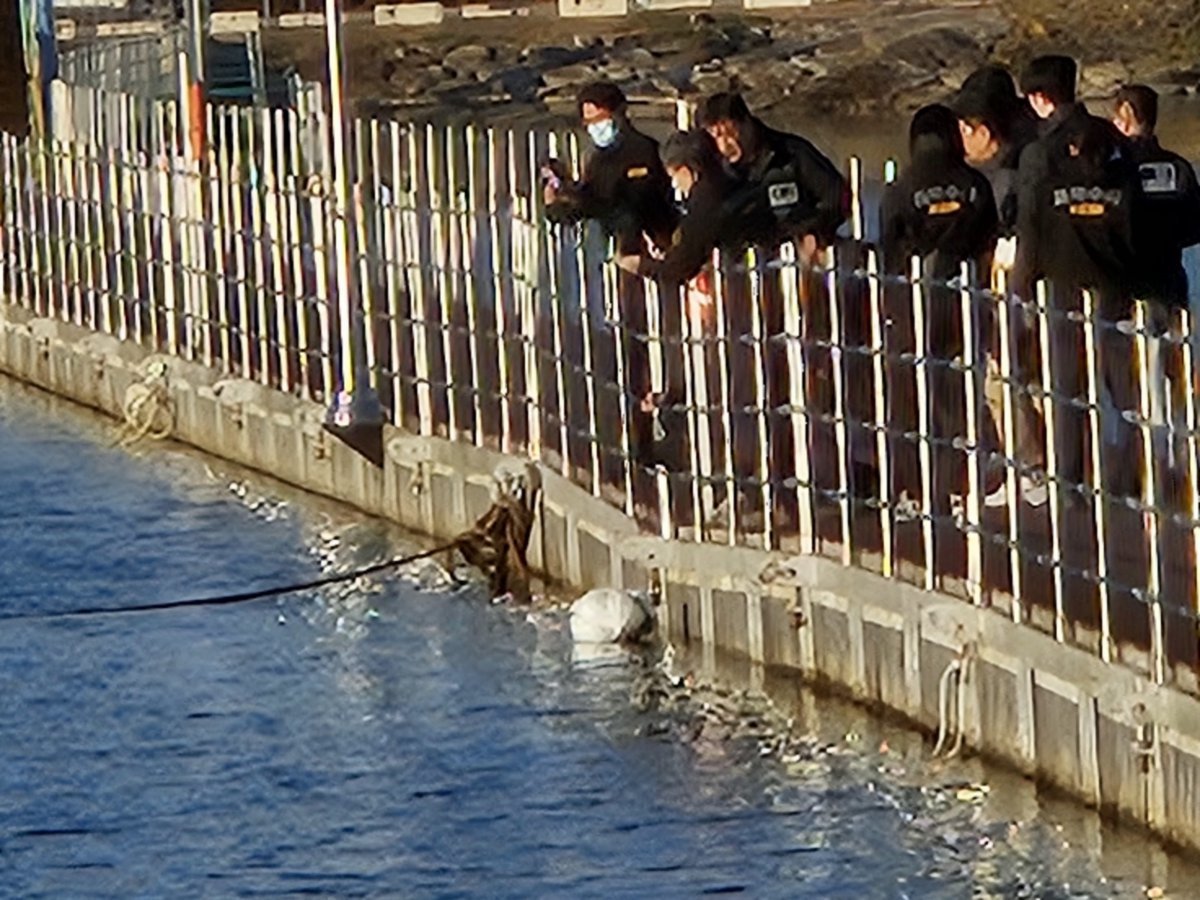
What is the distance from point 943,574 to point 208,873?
3.13 metres

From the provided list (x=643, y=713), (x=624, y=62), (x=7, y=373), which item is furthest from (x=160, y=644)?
(x=624, y=62)

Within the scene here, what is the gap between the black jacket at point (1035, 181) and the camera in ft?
57.9

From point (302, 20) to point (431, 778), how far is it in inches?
2693

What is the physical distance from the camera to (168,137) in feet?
99.2

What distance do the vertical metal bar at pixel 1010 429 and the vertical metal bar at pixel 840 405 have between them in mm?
1514

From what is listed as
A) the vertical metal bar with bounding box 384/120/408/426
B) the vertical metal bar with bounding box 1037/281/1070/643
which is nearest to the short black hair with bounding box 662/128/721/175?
the vertical metal bar with bounding box 1037/281/1070/643

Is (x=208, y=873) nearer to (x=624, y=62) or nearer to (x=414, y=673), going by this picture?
(x=414, y=673)

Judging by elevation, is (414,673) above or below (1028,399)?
below

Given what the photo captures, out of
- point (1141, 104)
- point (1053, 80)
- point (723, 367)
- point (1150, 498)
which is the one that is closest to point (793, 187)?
point (723, 367)

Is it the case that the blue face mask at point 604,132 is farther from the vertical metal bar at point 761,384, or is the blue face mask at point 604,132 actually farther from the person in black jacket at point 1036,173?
the person in black jacket at point 1036,173

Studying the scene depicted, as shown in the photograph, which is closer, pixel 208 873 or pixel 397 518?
pixel 208 873

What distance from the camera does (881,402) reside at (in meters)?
18.4

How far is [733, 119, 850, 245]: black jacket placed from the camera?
19.5 meters

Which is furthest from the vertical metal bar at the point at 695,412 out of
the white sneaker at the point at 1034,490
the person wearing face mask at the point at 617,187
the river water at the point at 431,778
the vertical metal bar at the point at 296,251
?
the vertical metal bar at the point at 296,251
